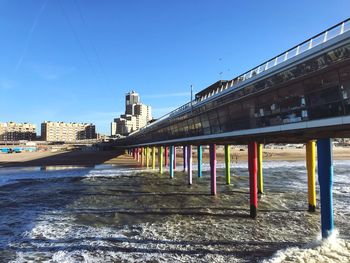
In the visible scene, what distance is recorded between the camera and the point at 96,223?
2130 centimetres

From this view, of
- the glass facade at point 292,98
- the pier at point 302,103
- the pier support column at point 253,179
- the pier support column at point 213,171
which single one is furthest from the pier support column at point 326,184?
the pier support column at point 213,171

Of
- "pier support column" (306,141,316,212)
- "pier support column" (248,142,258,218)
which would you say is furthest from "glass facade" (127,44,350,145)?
"pier support column" (306,141,316,212)

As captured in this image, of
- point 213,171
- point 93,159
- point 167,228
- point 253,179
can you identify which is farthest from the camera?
point 93,159

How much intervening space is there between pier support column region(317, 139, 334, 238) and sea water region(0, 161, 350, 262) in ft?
2.00

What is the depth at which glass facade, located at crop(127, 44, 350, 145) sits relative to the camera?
47.5 feet

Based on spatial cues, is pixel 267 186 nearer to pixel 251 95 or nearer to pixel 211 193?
pixel 211 193

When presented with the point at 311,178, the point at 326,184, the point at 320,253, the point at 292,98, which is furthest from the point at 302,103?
the point at 311,178

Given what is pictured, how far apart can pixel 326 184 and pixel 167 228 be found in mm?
8627

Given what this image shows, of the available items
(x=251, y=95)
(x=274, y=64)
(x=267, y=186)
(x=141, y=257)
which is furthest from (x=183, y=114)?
(x=141, y=257)

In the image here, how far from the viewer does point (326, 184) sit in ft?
55.0

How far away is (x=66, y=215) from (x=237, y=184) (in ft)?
→ 70.6

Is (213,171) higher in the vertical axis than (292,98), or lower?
lower

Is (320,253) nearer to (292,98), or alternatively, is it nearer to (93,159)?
(292,98)

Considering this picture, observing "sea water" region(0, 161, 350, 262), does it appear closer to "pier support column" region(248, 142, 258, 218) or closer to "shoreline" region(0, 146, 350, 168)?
"pier support column" region(248, 142, 258, 218)
